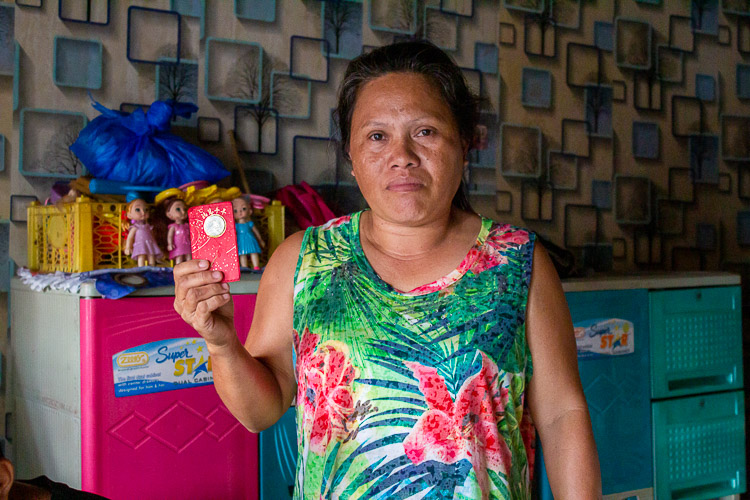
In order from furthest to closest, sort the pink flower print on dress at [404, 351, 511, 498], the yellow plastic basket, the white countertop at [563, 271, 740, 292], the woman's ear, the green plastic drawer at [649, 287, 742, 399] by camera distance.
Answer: the green plastic drawer at [649, 287, 742, 399]
the white countertop at [563, 271, 740, 292]
the yellow plastic basket
the pink flower print on dress at [404, 351, 511, 498]
the woman's ear

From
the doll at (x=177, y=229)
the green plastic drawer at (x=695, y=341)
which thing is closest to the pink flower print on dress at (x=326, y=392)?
the doll at (x=177, y=229)

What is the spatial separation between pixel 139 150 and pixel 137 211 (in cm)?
20

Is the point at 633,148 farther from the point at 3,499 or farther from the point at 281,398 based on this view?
the point at 3,499

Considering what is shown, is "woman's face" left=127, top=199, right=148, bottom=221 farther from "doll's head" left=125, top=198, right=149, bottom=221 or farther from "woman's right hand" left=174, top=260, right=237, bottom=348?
"woman's right hand" left=174, top=260, right=237, bottom=348

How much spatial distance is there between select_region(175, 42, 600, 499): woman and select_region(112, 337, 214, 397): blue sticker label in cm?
47

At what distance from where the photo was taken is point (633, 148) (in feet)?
10.0

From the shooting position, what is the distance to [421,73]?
1204 mm

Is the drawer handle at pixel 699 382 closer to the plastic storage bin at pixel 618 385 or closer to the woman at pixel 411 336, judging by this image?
the plastic storage bin at pixel 618 385

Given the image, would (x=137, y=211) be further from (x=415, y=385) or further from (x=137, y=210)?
(x=415, y=385)

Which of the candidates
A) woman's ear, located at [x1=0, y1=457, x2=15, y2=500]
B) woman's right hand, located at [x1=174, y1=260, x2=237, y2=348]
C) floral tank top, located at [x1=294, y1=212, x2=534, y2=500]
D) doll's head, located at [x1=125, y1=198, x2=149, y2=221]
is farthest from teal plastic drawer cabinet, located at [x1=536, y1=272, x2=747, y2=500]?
woman's ear, located at [x1=0, y1=457, x2=15, y2=500]

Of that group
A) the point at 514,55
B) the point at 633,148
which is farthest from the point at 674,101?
the point at 514,55

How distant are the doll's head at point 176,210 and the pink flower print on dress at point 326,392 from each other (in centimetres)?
71

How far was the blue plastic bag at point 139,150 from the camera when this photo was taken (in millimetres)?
1736

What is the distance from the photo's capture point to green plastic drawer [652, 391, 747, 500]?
7.21 ft
